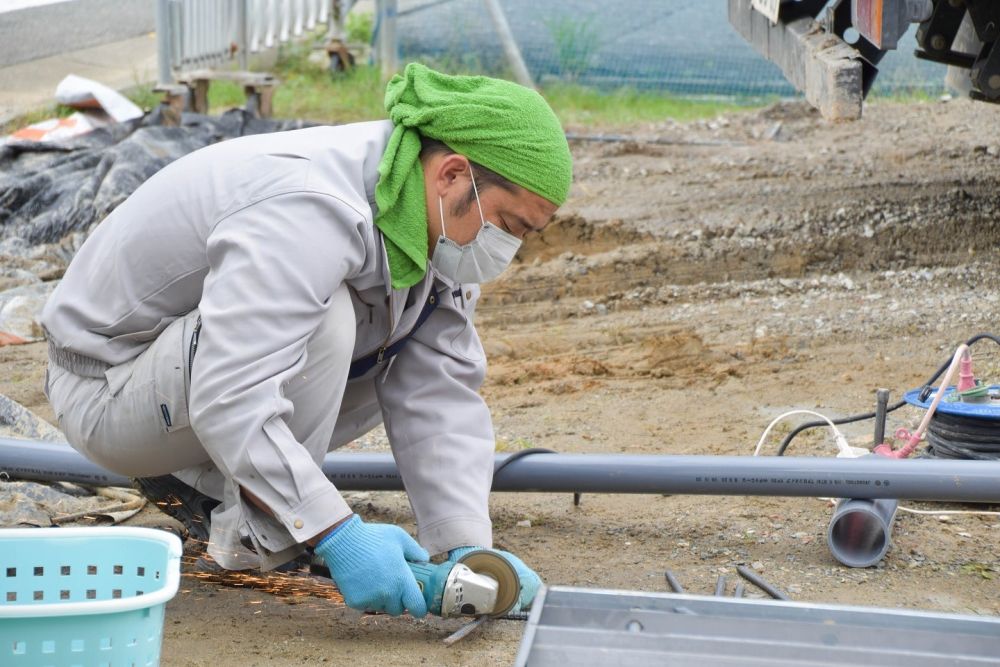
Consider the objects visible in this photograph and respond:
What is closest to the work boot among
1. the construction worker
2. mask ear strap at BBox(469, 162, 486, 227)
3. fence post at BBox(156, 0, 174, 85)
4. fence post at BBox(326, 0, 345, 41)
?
the construction worker

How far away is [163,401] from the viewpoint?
88.4 inches

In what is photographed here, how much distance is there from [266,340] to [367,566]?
1.41 feet

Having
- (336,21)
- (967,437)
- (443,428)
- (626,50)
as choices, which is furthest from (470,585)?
(336,21)

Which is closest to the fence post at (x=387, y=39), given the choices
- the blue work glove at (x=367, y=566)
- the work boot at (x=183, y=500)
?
the work boot at (x=183, y=500)

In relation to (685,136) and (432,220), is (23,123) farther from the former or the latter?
(432,220)

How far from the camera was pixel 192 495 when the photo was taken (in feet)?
8.63

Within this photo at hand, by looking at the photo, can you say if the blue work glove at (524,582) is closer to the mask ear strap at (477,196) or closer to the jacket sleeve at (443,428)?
the jacket sleeve at (443,428)

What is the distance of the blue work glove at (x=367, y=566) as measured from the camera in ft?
6.82

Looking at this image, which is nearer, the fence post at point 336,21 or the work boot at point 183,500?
the work boot at point 183,500

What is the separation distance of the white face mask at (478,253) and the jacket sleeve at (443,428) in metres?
0.24

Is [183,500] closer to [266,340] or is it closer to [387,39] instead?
[266,340]

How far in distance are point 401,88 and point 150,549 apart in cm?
95

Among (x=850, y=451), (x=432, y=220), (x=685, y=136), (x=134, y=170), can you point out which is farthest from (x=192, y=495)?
(x=685, y=136)

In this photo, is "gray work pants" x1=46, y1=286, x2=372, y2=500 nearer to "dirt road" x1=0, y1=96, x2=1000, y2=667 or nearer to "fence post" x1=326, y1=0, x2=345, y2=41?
"dirt road" x1=0, y1=96, x2=1000, y2=667
